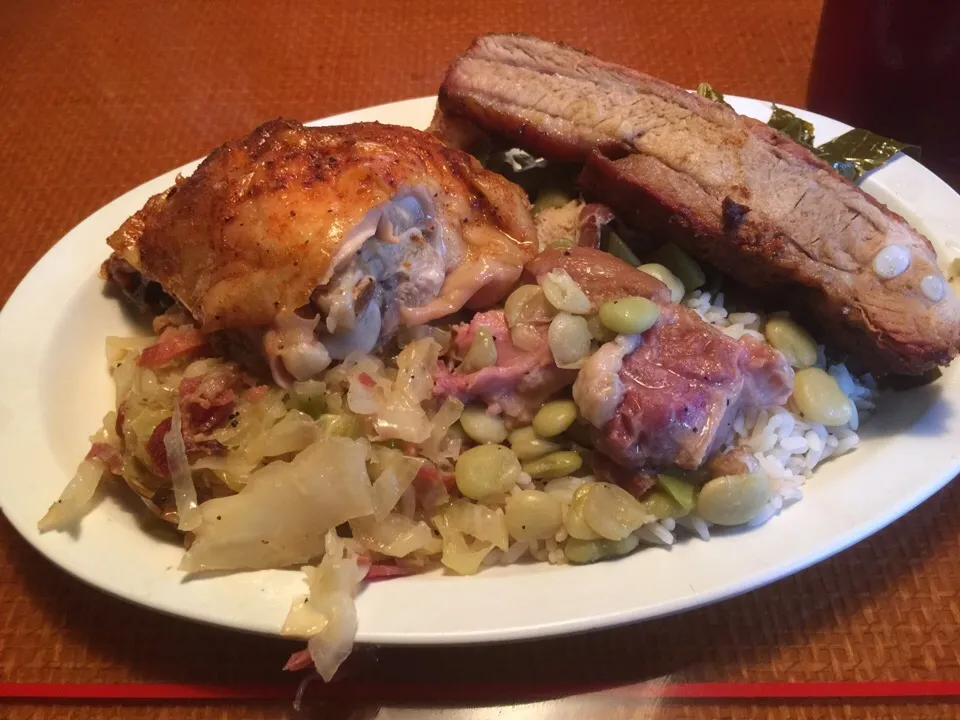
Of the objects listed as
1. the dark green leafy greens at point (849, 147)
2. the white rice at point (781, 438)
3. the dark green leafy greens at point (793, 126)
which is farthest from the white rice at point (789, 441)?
the dark green leafy greens at point (793, 126)

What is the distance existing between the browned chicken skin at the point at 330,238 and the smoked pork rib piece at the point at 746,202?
331mm

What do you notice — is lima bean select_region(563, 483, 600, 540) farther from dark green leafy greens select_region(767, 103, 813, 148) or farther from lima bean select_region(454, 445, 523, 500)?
dark green leafy greens select_region(767, 103, 813, 148)

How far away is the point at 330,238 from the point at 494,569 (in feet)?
3.15

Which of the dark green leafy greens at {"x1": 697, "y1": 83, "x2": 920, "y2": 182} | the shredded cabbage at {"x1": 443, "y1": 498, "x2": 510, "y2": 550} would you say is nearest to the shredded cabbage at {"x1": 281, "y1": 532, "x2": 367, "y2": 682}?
the shredded cabbage at {"x1": 443, "y1": 498, "x2": 510, "y2": 550}

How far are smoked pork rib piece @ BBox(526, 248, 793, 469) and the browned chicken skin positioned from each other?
35 centimetres

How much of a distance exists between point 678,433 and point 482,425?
533 millimetres

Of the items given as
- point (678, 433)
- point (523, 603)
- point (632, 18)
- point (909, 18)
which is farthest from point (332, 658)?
point (632, 18)

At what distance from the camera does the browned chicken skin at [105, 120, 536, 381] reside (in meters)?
2.01

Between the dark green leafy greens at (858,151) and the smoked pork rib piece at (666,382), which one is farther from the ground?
the dark green leafy greens at (858,151)

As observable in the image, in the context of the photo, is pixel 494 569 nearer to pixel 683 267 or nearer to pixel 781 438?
pixel 781 438

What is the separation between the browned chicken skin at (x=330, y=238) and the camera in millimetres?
2010

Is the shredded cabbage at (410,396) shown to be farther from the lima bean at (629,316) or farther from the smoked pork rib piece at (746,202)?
the smoked pork rib piece at (746,202)

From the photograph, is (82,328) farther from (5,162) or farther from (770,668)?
(770,668)

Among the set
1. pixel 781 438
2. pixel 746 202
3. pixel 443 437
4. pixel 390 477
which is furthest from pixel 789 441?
pixel 390 477
